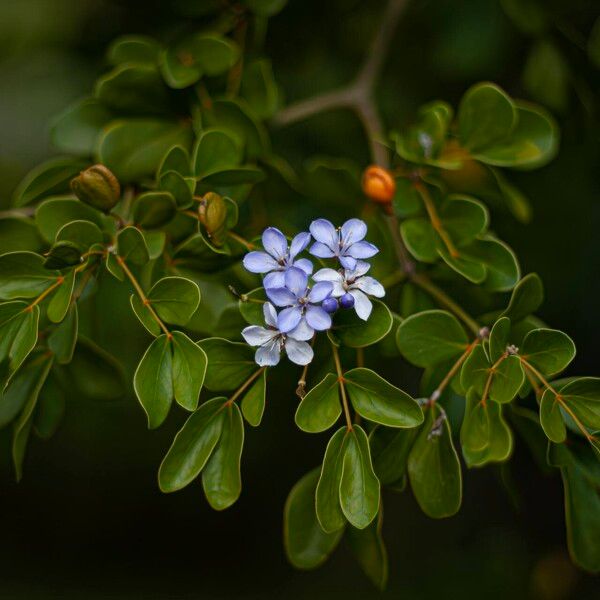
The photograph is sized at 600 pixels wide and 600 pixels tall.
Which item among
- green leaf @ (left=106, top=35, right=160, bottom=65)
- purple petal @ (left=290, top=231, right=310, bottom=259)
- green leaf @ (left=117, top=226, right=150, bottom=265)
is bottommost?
purple petal @ (left=290, top=231, right=310, bottom=259)

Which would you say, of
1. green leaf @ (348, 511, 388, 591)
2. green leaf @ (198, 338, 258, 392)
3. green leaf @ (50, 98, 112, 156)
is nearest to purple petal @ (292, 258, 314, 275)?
green leaf @ (198, 338, 258, 392)

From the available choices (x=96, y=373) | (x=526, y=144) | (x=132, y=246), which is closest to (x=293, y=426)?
(x=96, y=373)

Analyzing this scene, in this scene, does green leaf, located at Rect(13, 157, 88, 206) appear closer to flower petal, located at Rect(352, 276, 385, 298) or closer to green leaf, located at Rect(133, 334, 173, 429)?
green leaf, located at Rect(133, 334, 173, 429)

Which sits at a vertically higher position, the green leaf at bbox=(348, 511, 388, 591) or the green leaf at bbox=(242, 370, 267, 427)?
the green leaf at bbox=(242, 370, 267, 427)

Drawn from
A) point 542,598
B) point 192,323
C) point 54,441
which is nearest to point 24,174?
point 54,441

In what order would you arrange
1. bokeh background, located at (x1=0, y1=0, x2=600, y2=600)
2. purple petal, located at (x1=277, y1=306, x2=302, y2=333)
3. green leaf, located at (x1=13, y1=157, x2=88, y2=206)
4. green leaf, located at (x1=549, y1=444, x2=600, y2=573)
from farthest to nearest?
bokeh background, located at (x1=0, y1=0, x2=600, y2=600), green leaf, located at (x1=13, y1=157, x2=88, y2=206), green leaf, located at (x1=549, y1=444, x2=600, y2=573), purple petal, located at (x1=277, y1=306, x2=302, y2=333)

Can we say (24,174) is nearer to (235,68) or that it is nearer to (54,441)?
(54,441)
